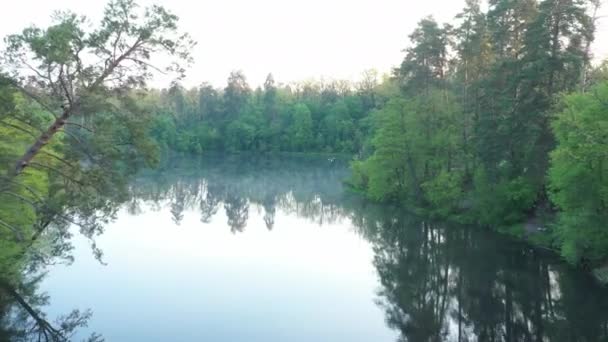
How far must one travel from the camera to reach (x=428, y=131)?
4350 cm

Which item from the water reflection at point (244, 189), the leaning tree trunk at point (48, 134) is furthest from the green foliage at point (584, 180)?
the water reflection at point (244, 189)

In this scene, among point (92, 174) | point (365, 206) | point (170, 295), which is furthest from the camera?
point (365, 206)

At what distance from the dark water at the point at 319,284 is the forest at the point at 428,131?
6.75ft

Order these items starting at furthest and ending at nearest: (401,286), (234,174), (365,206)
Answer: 1. (234,174)
2. (365,206)
3. (401,286)

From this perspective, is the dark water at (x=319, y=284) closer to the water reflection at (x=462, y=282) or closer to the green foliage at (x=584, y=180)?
the water reflection at (x=462, y=282)

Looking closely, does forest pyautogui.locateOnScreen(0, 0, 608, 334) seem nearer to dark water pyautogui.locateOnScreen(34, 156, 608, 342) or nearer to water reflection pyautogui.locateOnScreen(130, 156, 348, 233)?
dark water pyautogui.locateOnScreen(34, 156, 608, 342)

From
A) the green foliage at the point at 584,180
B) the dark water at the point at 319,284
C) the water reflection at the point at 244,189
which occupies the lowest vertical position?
the dark water at the point at 319,284

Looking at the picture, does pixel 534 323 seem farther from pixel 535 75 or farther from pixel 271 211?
pixel 271 211

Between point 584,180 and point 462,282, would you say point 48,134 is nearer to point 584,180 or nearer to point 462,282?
point 462,282

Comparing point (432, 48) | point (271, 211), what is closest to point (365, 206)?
point (271, 211)

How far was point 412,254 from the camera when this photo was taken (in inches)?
1209

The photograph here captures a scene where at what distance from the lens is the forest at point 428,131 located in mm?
13250

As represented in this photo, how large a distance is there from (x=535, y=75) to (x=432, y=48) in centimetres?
1324

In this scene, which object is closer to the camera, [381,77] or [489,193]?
[489,193]
